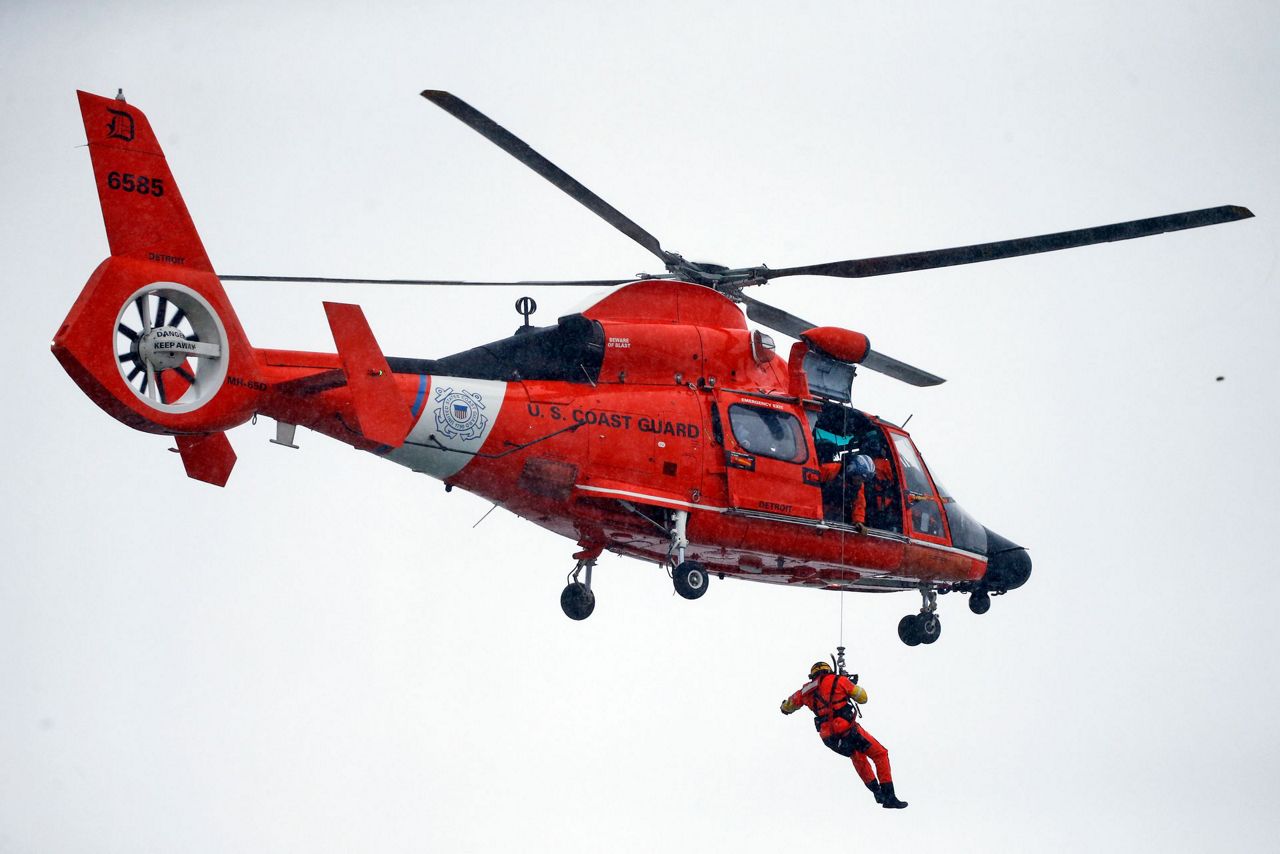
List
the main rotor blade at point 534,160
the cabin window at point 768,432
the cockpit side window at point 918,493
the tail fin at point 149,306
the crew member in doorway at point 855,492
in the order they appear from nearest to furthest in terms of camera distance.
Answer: the tail fin at point 149,306
the main rotor blade at point 534,160
the cabin window at point 768,432
the crew member in doorway at point 855,492
the cockpit side window at point 918,493

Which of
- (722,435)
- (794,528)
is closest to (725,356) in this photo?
(722,435)

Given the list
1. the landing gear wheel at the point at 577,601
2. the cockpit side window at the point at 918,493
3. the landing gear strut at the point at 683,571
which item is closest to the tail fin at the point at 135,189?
the landing gear strut at the point at 683,571

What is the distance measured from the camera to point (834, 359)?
15086 millimetres

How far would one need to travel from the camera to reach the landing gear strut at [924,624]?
645 inches

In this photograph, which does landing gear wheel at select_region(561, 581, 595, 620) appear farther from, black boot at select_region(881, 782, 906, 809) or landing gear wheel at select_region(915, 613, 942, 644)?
landing gear wheel at select_region(915, 613, 942, 644)

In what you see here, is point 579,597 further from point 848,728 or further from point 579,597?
point 848,728

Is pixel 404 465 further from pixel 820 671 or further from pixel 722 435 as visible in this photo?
pixel 820 671

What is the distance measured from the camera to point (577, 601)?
14344 mm

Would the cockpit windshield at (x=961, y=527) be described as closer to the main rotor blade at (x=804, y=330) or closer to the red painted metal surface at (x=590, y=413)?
the red painted metal surface at (x=590, y=413)

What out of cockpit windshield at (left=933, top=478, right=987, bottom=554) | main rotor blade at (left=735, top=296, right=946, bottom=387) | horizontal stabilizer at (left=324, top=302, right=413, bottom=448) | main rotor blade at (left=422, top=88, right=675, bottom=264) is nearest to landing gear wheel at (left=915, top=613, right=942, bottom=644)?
cockpit windshield at (left=933, top=478, right=987, bottom=554)

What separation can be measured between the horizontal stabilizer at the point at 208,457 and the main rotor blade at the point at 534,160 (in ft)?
10.7

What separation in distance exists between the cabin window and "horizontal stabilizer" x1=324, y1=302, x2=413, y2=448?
3686 mm

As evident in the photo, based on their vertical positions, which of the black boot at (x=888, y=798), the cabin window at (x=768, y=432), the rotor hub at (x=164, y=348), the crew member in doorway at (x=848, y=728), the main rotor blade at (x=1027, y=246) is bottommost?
the black boot at (x=888, y=798)

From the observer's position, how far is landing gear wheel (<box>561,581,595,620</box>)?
14.3 metres
